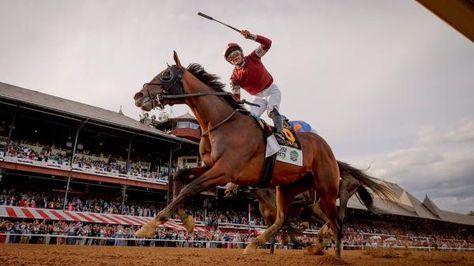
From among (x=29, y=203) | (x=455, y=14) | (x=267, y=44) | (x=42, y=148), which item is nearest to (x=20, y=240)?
(x=29, y=203)

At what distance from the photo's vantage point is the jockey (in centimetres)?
540

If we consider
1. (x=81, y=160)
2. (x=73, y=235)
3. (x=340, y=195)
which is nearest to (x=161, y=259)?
(x=340, y=195)

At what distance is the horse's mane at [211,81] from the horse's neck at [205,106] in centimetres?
15

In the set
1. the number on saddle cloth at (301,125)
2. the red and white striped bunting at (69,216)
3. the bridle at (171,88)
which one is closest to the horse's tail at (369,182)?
the number on saddle cloth at (301,125)

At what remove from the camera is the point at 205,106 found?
16.6 feet

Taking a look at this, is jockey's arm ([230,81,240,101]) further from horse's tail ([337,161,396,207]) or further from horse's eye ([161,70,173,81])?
horse's tail ([337,161,396,207])

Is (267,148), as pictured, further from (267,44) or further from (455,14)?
(455,14)

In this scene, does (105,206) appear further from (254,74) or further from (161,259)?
(254,74)

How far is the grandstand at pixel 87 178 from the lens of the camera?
62.7ft

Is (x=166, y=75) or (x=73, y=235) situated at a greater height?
(x=166, y=75)

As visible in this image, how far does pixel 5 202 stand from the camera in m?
19.1

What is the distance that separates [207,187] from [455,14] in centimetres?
310

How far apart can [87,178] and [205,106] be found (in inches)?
791

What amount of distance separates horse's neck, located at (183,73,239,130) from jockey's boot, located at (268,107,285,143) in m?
0.83
